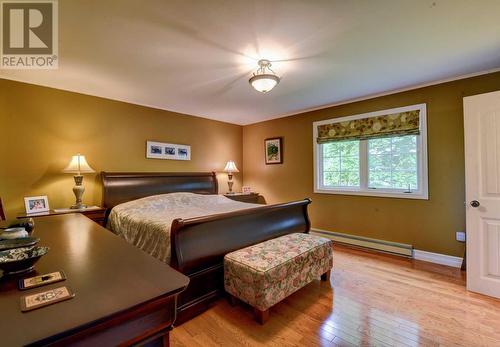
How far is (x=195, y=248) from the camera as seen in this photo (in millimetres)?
2062

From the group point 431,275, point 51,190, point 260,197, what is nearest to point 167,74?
point 51,190

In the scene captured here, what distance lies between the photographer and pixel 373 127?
3635 mm

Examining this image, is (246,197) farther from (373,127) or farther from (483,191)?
(483,191)

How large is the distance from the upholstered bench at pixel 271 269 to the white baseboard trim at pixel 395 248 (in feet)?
4.79

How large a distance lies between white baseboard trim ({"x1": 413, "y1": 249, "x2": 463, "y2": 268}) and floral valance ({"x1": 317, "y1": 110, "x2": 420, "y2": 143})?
165 cm

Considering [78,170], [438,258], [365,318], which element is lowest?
[365,318]

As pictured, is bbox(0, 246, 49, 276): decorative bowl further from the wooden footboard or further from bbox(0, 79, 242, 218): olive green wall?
bbox(0, 79, 242, 218): olive green wall

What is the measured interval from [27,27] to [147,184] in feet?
7.65

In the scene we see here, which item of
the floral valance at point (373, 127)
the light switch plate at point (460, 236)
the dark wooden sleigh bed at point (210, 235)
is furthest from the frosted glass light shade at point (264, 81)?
the light switch plate at point (460, 236)

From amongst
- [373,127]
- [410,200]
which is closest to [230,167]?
[373,127]

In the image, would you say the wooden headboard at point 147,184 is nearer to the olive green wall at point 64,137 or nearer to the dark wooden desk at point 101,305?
the olive green wall at point 64,137

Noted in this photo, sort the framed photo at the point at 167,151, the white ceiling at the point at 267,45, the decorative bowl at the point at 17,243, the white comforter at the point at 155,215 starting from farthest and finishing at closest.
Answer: the framed photo at the point at 167,151 → the white comforter at the point at 155,215 → the white ceiling at the point at 267,45 → the decorative bowl at the point at 17,243

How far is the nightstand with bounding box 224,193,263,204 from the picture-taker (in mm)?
4652

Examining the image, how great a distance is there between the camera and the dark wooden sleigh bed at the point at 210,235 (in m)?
1.99
